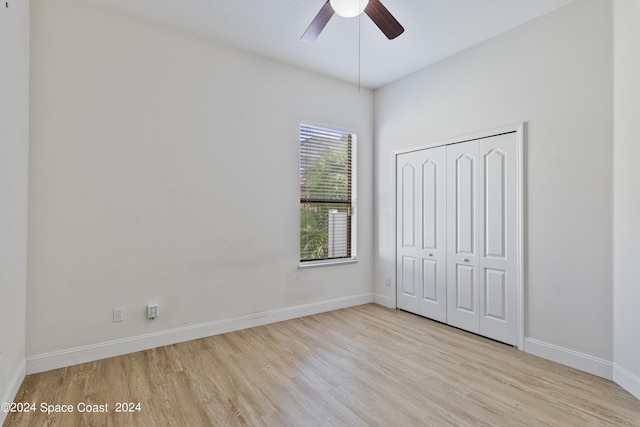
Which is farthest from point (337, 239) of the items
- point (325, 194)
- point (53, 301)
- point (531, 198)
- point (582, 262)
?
point (53, 301)

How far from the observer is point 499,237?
3.24 m

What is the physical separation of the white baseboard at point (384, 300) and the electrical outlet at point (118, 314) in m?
3.11

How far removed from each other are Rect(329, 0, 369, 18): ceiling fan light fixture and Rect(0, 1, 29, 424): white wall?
211cm

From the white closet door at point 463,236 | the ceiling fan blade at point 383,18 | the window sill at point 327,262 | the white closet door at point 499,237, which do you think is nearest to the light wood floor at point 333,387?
the white closet door at point 499,237

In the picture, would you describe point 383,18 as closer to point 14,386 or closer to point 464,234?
point 464,234

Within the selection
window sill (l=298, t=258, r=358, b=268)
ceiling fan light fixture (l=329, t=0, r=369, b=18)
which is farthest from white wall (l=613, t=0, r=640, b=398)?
window sill (l=298, t=258, r=358, b=268)

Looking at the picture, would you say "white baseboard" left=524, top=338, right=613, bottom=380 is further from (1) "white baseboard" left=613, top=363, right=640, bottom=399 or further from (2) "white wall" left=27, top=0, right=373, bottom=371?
(2) "white wall" left=27, top=0, right=373, bottom=371

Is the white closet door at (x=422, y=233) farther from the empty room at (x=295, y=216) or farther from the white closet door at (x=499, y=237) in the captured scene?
the white closet door at (x=499, y=237)

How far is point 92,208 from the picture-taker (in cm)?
279

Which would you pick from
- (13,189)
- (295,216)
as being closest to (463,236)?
(295,216)

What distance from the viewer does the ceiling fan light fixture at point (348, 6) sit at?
237 cm

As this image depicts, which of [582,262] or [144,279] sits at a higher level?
[582,262]

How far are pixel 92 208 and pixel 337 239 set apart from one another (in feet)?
9.11

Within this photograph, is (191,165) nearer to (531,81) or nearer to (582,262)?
(531,81)
